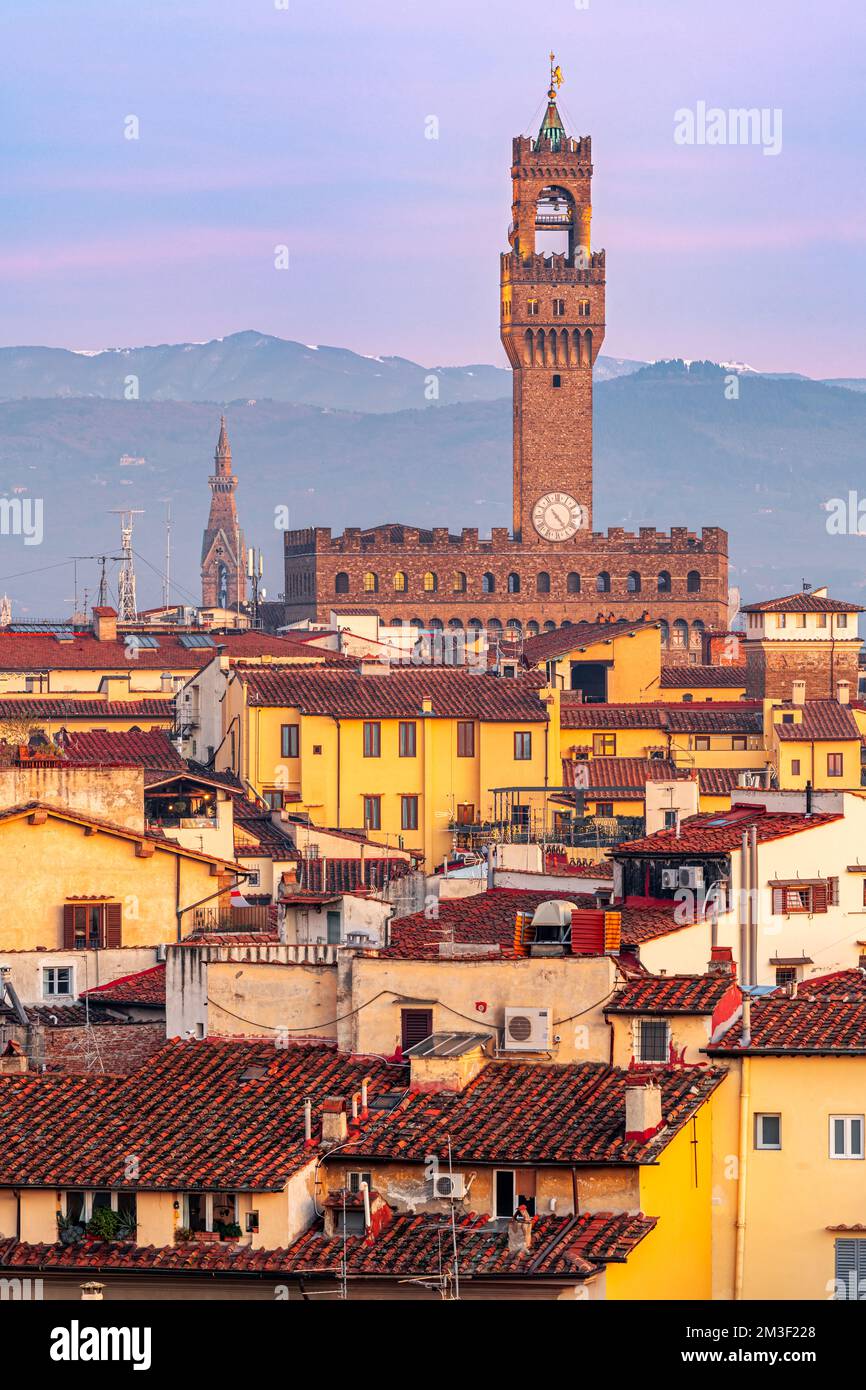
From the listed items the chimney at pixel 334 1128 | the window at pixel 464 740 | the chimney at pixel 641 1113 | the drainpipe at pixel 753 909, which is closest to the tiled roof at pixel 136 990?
the drainpipe at pixel 753 909

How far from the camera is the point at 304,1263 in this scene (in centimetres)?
1755

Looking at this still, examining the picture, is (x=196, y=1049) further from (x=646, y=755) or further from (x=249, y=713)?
(x=646, y=755)

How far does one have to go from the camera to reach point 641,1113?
18078mm

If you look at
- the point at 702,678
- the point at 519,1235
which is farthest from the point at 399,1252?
the point at 702,678

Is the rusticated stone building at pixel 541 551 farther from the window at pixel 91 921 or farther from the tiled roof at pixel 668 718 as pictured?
the window at pixel 91 921

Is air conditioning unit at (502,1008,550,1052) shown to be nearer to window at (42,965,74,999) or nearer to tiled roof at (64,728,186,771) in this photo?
window at (42,965,74,999)

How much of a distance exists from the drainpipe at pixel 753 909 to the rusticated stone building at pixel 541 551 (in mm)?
108095

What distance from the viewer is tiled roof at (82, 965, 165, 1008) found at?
2764 centimetres

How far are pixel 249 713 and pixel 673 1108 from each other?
45263mm

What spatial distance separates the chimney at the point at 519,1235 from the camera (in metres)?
17.2

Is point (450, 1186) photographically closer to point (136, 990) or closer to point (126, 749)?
point (136, 990)

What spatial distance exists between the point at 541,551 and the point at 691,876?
115 metres
